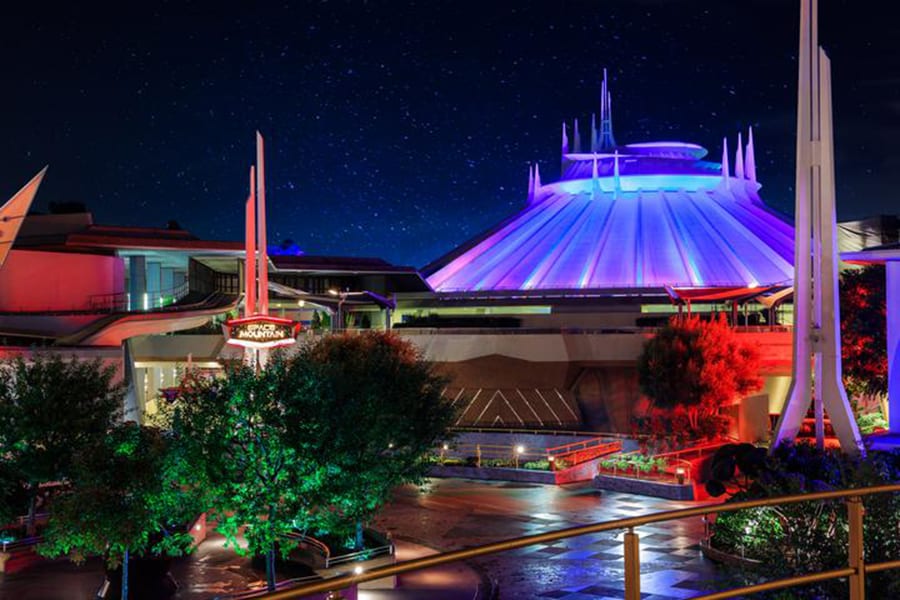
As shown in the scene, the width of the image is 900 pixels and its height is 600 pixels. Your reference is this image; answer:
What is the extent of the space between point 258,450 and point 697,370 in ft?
82.9

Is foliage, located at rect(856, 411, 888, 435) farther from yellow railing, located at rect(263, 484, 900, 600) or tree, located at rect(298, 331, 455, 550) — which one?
yellow railing, located at rect(263, 484, 900, 600)

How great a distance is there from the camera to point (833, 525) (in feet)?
28.3

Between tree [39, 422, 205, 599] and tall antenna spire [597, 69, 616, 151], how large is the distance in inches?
2711

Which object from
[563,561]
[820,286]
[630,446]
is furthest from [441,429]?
[630,446]

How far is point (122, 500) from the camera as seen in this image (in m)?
17.9

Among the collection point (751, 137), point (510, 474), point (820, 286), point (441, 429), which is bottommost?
point (510, 474)

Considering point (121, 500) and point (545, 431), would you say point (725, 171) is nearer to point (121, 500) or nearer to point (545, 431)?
point (545, 431)

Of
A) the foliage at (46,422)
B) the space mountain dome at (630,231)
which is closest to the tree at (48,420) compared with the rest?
the foliage at (46,422)

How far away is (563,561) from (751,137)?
68.6 m

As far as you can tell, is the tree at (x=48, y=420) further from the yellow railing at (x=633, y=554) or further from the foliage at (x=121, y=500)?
the yellow railing at (x=633, y=554)

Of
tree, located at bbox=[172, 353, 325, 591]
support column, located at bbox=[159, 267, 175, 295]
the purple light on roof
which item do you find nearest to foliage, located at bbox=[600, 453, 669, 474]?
tree, located at bbox=[172, 353, 325, 591]

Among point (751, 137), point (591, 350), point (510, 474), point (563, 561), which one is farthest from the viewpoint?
point (751, 137)

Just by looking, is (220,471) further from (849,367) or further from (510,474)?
(849,367)

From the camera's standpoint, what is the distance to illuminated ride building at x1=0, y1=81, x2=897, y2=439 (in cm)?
4619
